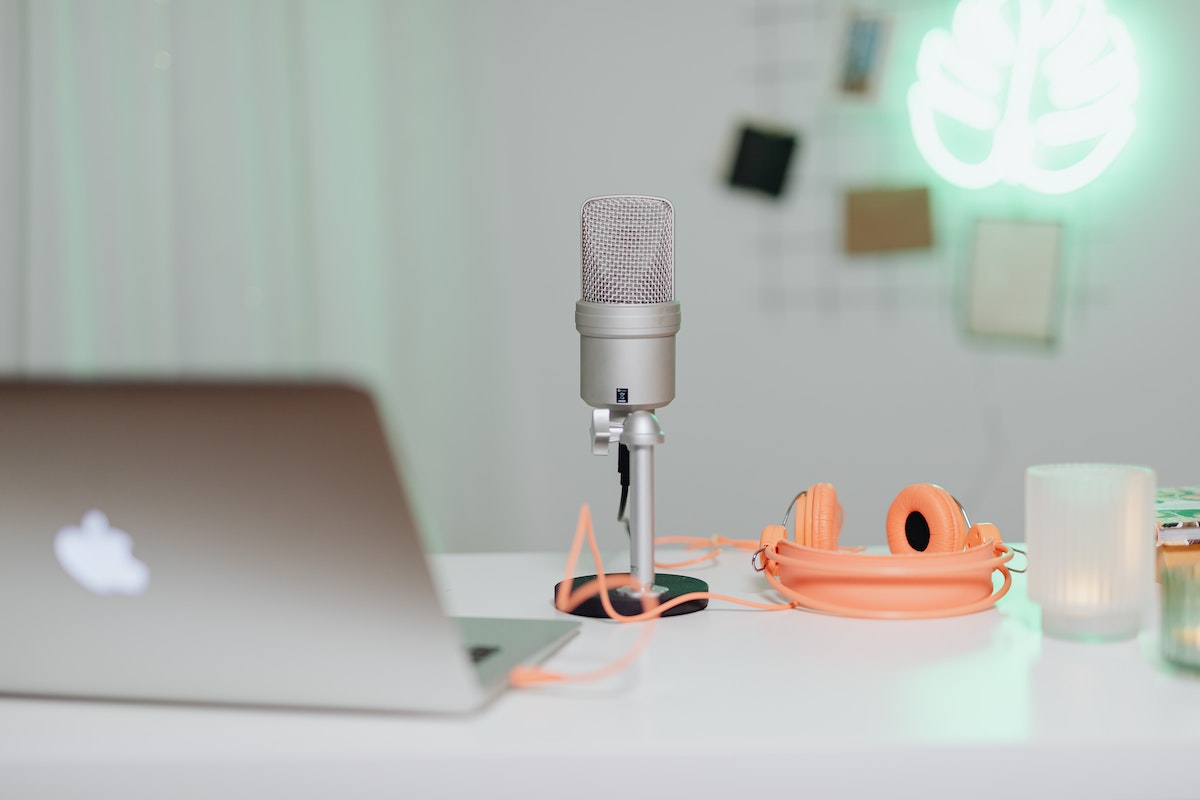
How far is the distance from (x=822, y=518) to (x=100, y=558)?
2.02 ft

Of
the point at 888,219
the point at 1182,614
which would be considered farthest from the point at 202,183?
the point at 1182,614

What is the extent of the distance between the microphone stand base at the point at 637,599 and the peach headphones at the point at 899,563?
0.07 metres

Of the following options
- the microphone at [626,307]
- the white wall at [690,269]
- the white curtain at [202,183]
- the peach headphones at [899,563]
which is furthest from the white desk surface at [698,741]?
the white wall at [690,269]

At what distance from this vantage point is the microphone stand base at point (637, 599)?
1.04 metres

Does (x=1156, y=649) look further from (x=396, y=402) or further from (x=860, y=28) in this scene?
(x=860, y=28)

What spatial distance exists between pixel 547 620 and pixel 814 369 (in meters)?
1.76

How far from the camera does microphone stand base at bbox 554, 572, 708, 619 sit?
1042mm

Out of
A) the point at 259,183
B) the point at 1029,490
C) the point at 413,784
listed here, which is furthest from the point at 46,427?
the point at 259,183

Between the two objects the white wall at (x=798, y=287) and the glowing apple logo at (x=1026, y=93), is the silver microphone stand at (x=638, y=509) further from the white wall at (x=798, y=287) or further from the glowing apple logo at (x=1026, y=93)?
the glowing apple logo at (x=1026, y=93)

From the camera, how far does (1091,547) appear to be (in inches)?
35.4

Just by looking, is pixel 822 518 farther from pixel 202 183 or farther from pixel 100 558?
pixel 202 183

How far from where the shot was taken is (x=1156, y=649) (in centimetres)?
90

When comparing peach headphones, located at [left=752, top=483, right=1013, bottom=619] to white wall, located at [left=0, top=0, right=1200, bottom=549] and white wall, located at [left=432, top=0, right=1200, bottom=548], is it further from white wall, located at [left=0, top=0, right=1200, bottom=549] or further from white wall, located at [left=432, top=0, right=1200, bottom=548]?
white wall, located at [left=432, top=0, right=1200, bottom=548]

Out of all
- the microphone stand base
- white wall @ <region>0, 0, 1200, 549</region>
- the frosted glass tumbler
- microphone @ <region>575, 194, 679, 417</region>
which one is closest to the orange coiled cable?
the microphone stand base
